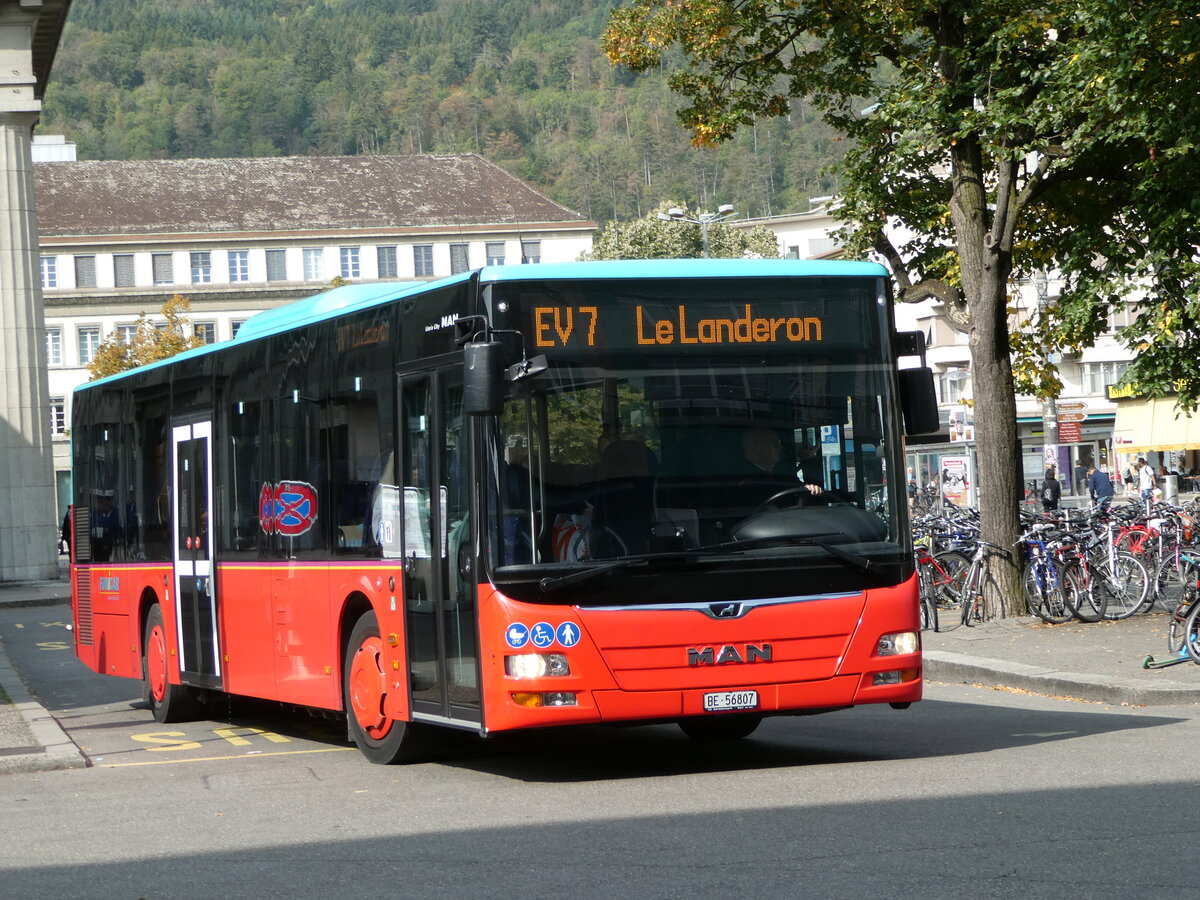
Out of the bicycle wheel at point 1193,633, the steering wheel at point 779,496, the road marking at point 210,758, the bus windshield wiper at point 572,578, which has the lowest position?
the road marking at point 210,758

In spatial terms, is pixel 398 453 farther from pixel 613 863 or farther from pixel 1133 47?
pixel 1133 47

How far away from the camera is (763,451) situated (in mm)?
10000

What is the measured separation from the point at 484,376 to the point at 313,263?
303 ft

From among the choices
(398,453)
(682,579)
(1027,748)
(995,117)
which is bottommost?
(1027,748)

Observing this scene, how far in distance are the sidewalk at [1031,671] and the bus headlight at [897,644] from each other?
4041 millimetres

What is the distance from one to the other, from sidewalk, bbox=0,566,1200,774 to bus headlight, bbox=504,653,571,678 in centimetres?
389

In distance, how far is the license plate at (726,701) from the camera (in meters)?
9.97

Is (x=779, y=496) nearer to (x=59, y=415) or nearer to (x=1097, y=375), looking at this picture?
(x=1097, y=375)

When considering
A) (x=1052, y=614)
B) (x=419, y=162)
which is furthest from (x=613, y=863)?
(x=419, y=162)

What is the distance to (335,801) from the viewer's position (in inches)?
388

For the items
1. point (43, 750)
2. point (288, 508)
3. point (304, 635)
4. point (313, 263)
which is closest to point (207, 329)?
point (313, 263)

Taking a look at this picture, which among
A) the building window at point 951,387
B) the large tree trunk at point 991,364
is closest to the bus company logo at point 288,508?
the large tree trunk at point 991,364

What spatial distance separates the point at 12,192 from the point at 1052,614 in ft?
86.7

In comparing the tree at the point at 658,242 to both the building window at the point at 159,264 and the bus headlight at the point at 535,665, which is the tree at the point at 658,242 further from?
the bus headlight at the point at 535,665
